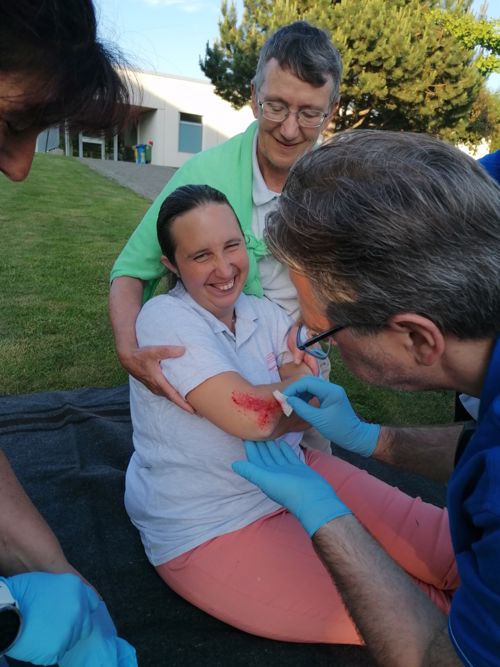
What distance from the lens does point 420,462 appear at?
6.44 ft

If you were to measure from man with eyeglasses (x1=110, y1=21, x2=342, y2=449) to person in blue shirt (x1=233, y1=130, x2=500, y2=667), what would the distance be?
84 centimetres

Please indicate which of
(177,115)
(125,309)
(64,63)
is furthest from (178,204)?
(177,115)

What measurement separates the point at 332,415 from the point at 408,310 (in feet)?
2.55

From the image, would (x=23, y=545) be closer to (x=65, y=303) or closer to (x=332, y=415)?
(x=332, y=415)

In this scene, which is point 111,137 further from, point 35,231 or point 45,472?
point 35,231

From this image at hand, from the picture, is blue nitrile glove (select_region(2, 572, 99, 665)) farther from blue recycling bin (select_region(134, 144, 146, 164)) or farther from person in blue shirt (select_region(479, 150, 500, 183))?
blue recycling bin (select_region(134, 144, 146, 164))

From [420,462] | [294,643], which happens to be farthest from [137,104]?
[294,643]

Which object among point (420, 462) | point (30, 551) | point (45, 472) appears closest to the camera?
point (30, 551)

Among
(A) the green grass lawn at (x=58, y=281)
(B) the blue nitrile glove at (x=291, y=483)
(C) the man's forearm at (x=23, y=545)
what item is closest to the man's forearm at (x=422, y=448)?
(B) the blue nitrile glove at (x=291, y=483)

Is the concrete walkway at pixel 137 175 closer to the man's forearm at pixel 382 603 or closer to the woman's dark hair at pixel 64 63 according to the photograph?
the woman's dark hair at pixel 64 63

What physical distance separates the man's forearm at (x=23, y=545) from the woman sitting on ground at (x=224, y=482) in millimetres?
385

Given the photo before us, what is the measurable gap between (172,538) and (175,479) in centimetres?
20

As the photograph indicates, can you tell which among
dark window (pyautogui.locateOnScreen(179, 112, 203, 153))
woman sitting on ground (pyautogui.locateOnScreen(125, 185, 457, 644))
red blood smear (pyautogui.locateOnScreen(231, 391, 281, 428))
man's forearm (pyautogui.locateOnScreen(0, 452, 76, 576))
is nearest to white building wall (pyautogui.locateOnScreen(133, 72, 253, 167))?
dark window (pyautogui.locateOnScreen(179, 112, 203, 153))

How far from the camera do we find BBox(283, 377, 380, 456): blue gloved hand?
5.56ft
